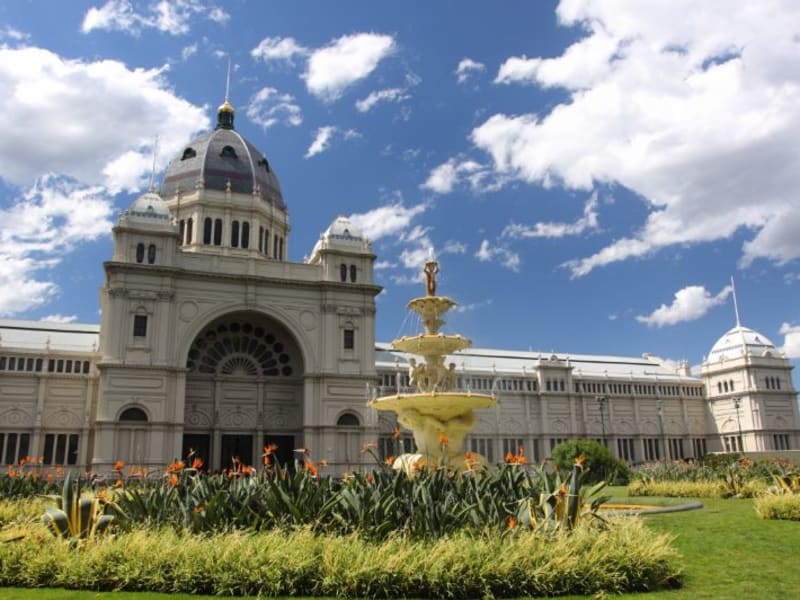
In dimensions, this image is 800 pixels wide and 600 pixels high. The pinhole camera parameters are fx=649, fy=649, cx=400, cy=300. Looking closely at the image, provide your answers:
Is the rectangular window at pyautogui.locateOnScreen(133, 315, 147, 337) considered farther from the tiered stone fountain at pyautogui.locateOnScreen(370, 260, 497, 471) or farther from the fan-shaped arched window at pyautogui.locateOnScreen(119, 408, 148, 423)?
the tiered stone fountain at pyautogui.locateOnScreen(370, 260, 497, 471)

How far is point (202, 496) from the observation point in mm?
12586

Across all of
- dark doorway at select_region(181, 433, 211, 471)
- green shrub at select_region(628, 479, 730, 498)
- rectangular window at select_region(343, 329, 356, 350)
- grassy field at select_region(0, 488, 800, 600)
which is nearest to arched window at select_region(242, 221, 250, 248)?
rectangular window at select_region(343, 329, 356, 350)

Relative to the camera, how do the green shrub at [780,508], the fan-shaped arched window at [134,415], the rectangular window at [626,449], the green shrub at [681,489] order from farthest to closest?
the rectangular window at [626,449]
the fan-shaped arched window at [134,415]
the green shrub at [681,489]
the green shrub at [780,508]

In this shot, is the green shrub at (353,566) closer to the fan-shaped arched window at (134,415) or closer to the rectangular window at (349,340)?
the fan-shaped arched window at (134,415)

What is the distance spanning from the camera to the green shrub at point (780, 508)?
664 inches

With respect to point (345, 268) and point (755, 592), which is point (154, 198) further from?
point (755, 592)

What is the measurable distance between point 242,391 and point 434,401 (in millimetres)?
33017

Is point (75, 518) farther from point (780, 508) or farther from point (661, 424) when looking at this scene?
point (661, 424)

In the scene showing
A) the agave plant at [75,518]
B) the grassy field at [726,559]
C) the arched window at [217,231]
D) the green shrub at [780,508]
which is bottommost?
the grassy field at [726,559]

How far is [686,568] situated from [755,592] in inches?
65.0

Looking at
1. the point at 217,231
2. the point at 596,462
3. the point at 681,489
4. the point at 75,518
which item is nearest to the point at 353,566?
the point at 75,518

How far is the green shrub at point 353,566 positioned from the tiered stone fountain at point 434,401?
310 inches

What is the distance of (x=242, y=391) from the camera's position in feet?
164

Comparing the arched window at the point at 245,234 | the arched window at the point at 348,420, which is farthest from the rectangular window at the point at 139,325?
the arched window at the point at 348,420
